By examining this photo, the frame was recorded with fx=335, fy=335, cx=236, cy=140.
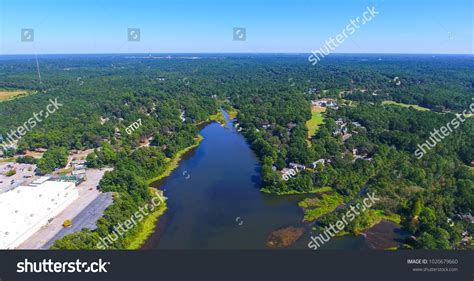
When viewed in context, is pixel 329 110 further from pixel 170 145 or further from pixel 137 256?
pixel 137 256

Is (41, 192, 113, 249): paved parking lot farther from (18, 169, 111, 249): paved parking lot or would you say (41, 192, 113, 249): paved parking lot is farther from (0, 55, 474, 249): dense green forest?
(0, 55, 474, 249): dense green forest

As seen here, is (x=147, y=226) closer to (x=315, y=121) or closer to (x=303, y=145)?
(x=303, y=145)

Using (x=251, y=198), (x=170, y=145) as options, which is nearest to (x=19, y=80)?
(x=170, y=145)

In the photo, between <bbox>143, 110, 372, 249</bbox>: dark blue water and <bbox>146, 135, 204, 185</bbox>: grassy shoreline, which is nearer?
<bbox>143, 110, 372, 249</bbox>: dark blue water

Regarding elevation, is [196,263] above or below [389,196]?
above

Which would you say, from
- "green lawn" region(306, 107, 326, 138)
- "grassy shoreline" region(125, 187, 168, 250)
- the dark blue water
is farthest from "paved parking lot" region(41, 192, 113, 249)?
"green lawn" region(306, 107, 326, 138)

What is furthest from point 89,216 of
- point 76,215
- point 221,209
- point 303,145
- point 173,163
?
point 303,145

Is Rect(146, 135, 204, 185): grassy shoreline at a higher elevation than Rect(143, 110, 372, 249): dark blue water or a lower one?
higher
